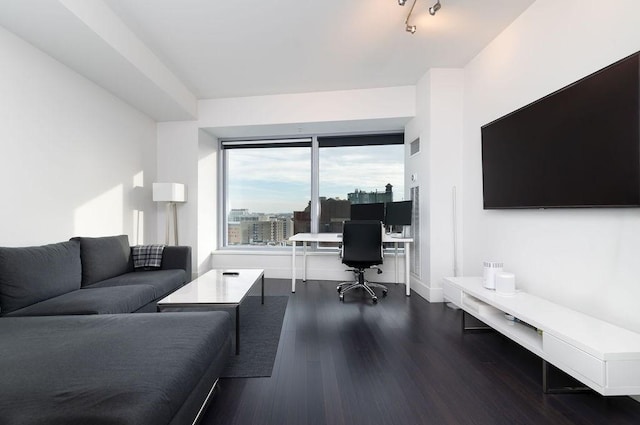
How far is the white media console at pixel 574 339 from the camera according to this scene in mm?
1285

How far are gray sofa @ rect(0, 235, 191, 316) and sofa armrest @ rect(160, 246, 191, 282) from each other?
56mm

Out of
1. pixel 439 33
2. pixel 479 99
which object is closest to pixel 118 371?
pixel 439 33

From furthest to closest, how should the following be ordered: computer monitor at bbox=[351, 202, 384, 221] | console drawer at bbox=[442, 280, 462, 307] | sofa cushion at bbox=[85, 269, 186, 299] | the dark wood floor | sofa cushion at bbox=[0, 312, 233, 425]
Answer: computer monitor at bbox=[351, 202, 384, 221] → sofa cushion at bbox=[85, 269, 186, 299] → console drawer at bbox=[442, 280, 462, 307] → the dark wood floor → sofa cushion at bbox=[0, 312, 233, 425]

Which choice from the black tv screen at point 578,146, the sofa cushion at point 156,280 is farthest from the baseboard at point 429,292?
the sofa cushion at point 156,280

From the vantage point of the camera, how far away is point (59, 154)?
2.71 meters

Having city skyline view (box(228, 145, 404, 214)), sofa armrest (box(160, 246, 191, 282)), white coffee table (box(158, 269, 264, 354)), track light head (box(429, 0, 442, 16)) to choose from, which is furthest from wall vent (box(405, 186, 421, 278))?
sofa armrest (box(160, 246, 191, 282))

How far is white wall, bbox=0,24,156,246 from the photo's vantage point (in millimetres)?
2287

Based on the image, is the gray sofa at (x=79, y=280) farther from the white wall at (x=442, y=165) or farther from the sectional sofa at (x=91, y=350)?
the white wall at (x=442, y=165)

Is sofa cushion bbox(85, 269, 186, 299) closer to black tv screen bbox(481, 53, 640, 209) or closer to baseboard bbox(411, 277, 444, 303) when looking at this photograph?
baseboard bbox(411, 277, 444, 303)

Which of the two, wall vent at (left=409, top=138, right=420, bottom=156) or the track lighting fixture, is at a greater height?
the track lighting fixture

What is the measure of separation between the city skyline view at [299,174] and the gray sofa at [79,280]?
214cm

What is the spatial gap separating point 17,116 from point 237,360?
114 inches

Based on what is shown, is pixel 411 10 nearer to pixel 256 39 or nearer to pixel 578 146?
pixel 256 39

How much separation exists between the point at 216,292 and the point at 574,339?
8.34 feet
